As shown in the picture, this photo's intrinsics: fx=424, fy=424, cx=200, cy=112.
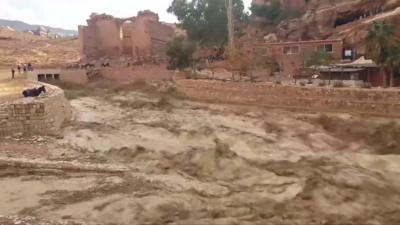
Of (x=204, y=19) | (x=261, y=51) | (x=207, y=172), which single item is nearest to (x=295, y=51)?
(x=261, y=51)

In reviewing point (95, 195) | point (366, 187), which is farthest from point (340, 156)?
point (95, 195)

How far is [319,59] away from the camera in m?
31.3

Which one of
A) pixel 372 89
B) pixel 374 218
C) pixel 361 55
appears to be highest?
pixel 361 55

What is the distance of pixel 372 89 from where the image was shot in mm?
23078

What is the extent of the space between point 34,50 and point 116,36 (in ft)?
66.4

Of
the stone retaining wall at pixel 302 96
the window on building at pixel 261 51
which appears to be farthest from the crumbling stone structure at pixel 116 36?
the stone retaining wall at pixel 302 96

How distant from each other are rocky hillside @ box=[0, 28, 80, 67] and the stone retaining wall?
28.1m

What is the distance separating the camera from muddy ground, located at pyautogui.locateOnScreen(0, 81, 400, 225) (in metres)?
10.6

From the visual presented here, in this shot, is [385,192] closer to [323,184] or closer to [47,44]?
[323,184]

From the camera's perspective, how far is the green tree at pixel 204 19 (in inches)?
1811

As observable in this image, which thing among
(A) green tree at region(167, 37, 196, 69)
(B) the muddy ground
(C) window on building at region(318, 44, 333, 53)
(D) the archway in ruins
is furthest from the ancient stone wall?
(D) the archway in ruins

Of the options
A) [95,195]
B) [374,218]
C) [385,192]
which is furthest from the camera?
[385,192]

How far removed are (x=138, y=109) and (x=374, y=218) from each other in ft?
66.4

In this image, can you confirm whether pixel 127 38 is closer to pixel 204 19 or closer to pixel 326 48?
pixel 204 19
